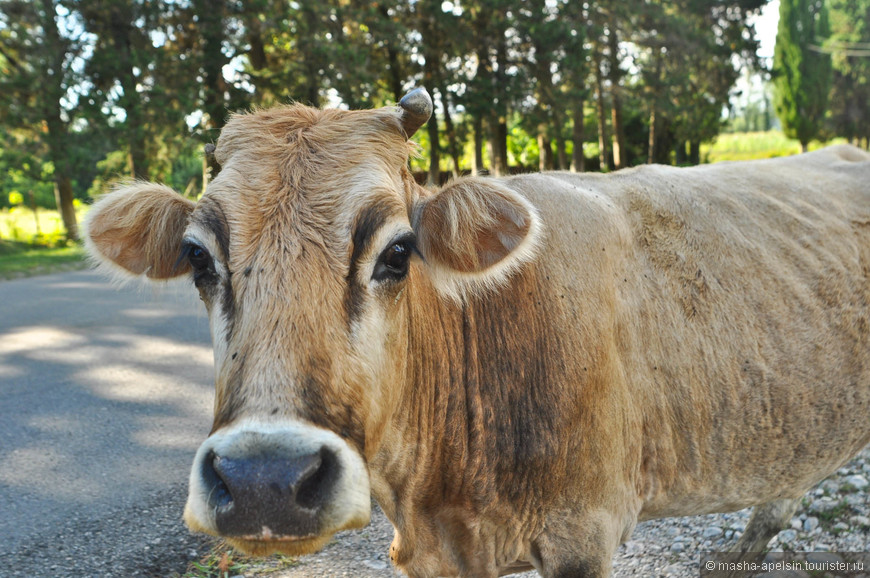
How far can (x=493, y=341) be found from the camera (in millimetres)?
2934

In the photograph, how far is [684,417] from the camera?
310 cm

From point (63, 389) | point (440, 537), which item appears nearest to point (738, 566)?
point (440, 537)

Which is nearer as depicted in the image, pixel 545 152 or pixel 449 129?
pixel 449 129

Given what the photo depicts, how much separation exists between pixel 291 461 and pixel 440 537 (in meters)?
1.31

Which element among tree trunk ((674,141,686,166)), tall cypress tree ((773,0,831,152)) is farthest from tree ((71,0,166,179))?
tall cypress tree ((773,0,831,152))

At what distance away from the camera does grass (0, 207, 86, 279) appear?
45.0 feet

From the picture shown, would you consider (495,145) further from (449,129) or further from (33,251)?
(33,251)

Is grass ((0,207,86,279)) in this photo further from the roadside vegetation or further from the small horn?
the small horn

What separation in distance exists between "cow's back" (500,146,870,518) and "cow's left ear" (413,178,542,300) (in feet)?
1.35

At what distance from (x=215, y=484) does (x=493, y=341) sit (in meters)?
1.44

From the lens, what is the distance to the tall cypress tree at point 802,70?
4275 centimetres

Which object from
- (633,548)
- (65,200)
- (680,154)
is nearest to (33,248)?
(65,200)

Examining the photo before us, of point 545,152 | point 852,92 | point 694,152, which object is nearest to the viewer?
point 545,152

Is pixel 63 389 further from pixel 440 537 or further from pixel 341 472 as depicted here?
pixel 341 472
